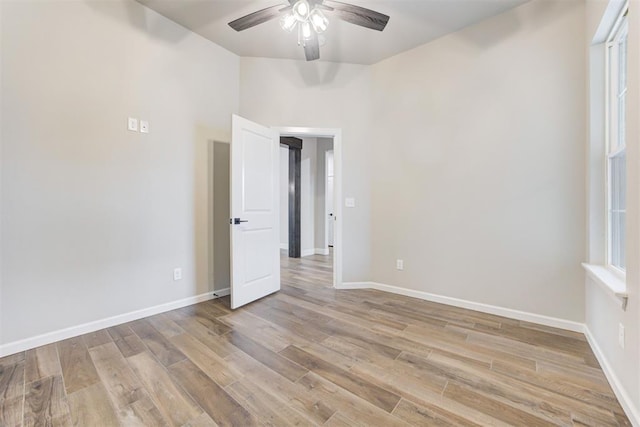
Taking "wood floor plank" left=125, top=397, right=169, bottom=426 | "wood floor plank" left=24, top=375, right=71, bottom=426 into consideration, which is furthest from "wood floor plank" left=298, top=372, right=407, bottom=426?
"wood floor plank" left=24, top=375, right=71, bottom=426

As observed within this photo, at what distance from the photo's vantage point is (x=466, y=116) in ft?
8.99

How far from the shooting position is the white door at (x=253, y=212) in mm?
2734

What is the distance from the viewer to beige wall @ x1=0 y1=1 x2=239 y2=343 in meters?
1.90

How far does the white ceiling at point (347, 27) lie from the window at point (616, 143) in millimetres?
900

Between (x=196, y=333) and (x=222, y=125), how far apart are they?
7.27ft

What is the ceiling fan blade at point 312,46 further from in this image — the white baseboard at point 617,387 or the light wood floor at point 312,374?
the white baseboard at point 617,387

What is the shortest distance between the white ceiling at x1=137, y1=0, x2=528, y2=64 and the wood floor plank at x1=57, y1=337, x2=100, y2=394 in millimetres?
2892

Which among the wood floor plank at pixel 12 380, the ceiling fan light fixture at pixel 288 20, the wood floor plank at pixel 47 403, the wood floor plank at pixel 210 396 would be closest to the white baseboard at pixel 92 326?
the wood floor plank at pixel 12 380

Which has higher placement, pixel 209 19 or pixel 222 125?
pixel 209 19

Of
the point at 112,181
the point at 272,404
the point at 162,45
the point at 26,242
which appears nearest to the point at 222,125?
the point at 162,45

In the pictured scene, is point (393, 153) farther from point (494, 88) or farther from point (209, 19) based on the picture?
point (209, 19)

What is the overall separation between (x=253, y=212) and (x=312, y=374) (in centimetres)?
178

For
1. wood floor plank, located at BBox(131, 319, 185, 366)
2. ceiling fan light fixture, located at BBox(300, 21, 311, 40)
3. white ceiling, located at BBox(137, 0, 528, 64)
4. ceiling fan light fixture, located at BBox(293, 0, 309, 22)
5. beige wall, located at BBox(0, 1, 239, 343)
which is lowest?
wood floor plank, located at BBox(131, 319, 185, 366)

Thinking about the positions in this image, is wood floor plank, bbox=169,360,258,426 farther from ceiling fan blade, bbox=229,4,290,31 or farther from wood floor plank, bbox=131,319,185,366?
ceiling fan blade, bbox=229,4,290,31
